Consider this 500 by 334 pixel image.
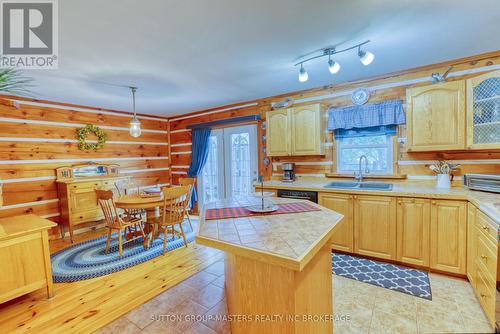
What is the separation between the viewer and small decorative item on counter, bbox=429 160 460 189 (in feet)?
8.45

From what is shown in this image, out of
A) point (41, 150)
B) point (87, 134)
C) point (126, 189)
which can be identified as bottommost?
point (126, 189)

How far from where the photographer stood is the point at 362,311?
1.91 metres

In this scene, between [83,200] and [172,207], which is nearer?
[172,207]

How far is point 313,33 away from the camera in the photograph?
1982mm

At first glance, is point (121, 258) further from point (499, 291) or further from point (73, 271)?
point (499, 291)

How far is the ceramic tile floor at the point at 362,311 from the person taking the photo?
1.73m

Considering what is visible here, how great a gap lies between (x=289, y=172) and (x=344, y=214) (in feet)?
3.73

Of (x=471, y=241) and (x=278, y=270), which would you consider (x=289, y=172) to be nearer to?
(x=471, y=241)

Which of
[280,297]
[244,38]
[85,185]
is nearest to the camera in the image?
[280,297]

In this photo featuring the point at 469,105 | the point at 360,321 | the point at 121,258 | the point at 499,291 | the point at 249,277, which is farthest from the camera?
the point at 121,258

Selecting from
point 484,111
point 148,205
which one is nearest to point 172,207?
point 148,205

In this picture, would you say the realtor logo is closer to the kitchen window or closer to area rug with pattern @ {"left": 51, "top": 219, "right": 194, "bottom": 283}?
area rug with pattern @ {"left": 51, "top": 219, "right": 194, "bottom": 283}

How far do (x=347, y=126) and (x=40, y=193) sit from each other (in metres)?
4.89

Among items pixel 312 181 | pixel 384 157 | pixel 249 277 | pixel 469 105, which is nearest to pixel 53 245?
pixel 249 277
